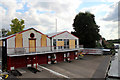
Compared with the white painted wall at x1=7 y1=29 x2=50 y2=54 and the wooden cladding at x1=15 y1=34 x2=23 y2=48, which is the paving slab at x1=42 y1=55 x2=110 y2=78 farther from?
the wooden cladding at x1=15 y1=34 x2=23 y2=48

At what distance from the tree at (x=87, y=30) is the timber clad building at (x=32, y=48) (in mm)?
12795

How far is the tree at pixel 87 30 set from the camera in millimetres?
30250

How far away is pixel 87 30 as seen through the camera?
30.7m

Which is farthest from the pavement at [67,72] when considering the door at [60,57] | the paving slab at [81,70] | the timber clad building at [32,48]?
the door at [60,57]

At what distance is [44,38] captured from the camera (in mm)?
15930

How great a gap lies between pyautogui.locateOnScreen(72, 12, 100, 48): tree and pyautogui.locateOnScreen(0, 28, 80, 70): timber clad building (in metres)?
12.8

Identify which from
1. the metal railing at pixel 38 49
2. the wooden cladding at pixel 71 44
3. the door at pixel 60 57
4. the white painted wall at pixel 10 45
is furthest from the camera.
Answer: the wooden cladding at pixel 71 44

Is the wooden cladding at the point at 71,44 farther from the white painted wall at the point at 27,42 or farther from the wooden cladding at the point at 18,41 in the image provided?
the wooden cladding at the point at 18,41

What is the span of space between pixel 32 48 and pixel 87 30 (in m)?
21.3

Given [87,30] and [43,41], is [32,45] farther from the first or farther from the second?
[87,30]

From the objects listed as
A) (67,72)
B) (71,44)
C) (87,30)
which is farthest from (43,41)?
(87,30)

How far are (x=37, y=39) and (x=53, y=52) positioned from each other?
340cm

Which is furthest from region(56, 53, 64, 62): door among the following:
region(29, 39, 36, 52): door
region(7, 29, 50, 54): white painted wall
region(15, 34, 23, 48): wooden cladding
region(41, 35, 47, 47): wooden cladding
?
region(15, 34, 23, 48): wooden cladding

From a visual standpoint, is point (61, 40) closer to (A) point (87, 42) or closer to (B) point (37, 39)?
(B) point (37, 39)
